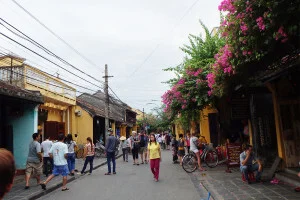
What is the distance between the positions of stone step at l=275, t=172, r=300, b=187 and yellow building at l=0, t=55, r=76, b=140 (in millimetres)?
11895

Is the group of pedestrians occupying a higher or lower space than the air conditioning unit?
lower

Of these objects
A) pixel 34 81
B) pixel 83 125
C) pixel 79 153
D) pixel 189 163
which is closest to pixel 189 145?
pixel 189 163

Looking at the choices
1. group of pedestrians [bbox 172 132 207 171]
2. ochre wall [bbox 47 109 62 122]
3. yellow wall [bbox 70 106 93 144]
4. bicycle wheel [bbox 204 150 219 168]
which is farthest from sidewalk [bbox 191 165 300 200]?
Result: yellow wall [bbox 70 106 93 144]

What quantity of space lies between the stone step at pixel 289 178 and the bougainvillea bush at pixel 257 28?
159 inches

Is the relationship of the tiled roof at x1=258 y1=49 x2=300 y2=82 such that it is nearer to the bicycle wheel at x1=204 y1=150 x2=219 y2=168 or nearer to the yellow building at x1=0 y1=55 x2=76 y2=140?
the bicycle wheel at x1=204 y1=150 x2=219 y2=168

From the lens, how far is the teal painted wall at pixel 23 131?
1300 cm

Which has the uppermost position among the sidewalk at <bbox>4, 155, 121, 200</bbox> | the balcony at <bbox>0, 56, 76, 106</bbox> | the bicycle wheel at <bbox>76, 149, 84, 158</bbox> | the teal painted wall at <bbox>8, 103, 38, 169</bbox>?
the balcony at <bbox>0, 56, 76, 106</bbox>

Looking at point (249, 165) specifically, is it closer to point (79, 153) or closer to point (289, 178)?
point (289, 178)

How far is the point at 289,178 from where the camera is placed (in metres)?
8.99

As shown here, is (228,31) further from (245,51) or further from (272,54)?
(272,54)

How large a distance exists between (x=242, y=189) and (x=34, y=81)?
42.1ft

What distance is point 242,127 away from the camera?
1514 centimetres

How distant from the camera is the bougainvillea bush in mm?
4656

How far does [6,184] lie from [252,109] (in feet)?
37.9
